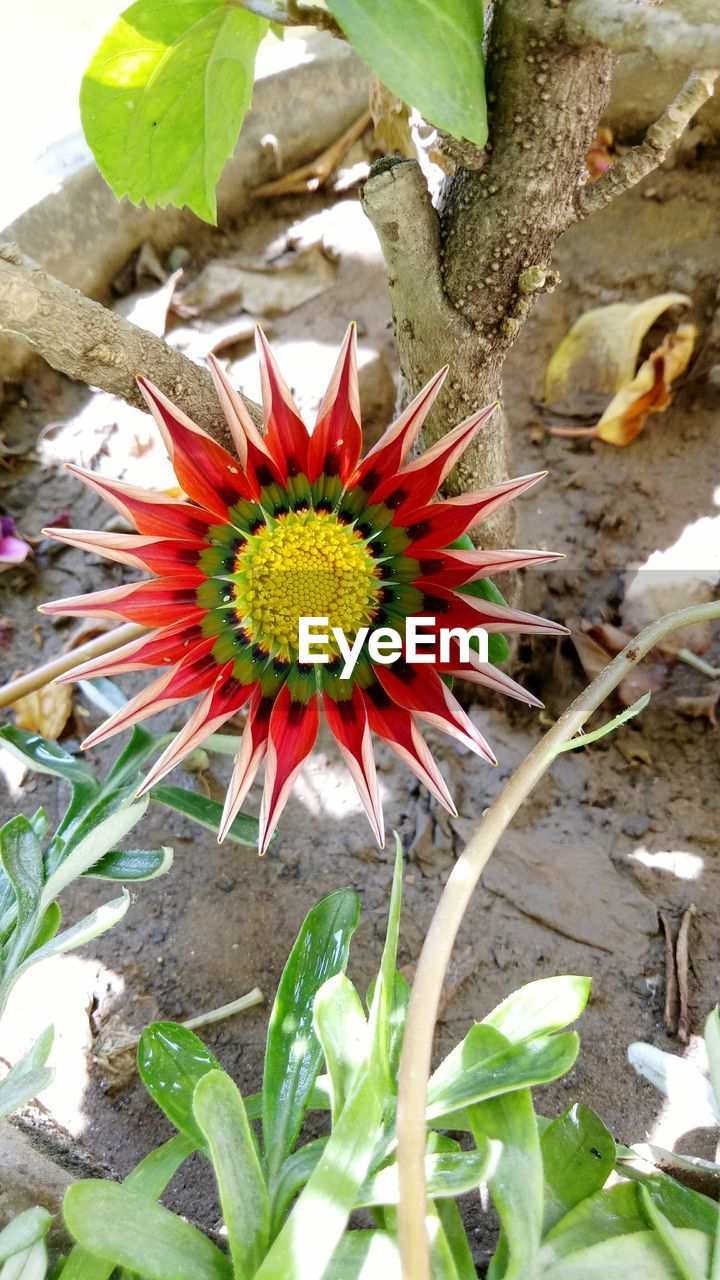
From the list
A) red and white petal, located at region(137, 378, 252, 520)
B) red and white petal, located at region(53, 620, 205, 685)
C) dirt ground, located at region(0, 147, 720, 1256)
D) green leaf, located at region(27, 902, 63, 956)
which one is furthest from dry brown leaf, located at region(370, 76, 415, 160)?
green leaf, located at region(27, 902, 63, 956)

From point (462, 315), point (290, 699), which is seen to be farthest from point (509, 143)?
point (290, 699)

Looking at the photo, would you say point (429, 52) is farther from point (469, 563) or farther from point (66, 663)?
point (66, 663)

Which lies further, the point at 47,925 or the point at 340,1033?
the point at 47,925

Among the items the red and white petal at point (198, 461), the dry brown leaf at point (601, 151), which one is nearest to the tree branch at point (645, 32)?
the red and white petal at point (198, 461)

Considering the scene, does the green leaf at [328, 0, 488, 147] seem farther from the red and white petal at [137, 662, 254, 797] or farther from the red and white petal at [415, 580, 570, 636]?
the red and white petal at [137, 662, 254, 797]

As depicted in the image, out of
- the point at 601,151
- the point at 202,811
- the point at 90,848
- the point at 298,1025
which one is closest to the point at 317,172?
the point at 601,151
